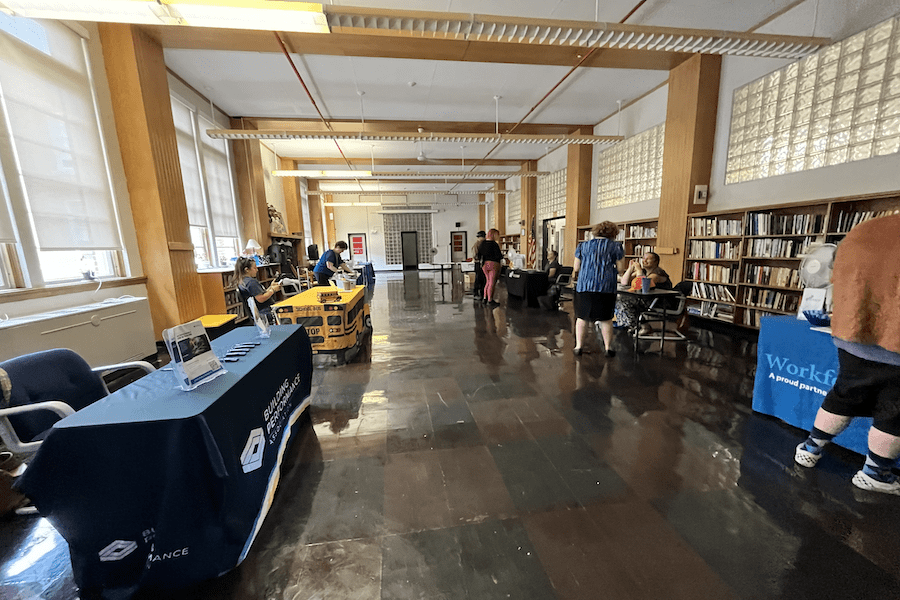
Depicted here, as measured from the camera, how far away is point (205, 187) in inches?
248

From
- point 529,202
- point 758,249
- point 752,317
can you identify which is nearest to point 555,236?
point 529,202

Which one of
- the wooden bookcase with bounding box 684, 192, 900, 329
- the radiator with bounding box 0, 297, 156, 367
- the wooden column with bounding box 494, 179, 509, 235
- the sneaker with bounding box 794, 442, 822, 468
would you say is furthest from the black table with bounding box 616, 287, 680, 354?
the wooden column with bounding box 494, 179, 509, 235

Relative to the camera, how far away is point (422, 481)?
1.93 meters

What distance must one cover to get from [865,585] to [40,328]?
217 inches

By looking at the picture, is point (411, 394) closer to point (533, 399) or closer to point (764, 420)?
point (533, 399)

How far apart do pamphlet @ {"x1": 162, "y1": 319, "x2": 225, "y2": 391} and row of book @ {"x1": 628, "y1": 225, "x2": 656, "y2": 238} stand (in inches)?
293

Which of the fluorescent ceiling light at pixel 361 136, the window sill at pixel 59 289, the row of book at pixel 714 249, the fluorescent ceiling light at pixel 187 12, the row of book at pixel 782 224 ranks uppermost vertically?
the fluorescent ceiling light at pixel 361 136

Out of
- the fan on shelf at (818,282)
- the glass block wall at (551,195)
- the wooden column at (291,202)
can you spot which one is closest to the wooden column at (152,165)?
the fan on shelf at (818,282)

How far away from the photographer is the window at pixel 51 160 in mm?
3092

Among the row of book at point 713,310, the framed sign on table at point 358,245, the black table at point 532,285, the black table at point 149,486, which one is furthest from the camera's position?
the framed sign on table at point 358,245

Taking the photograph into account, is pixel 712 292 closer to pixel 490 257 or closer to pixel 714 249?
pixel 714 249

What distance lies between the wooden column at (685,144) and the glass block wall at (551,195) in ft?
13.7

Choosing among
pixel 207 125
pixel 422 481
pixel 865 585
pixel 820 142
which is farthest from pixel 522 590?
pixel 207 125

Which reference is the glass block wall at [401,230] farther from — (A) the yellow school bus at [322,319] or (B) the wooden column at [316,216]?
(A) the yellow school bus at [322,319]
